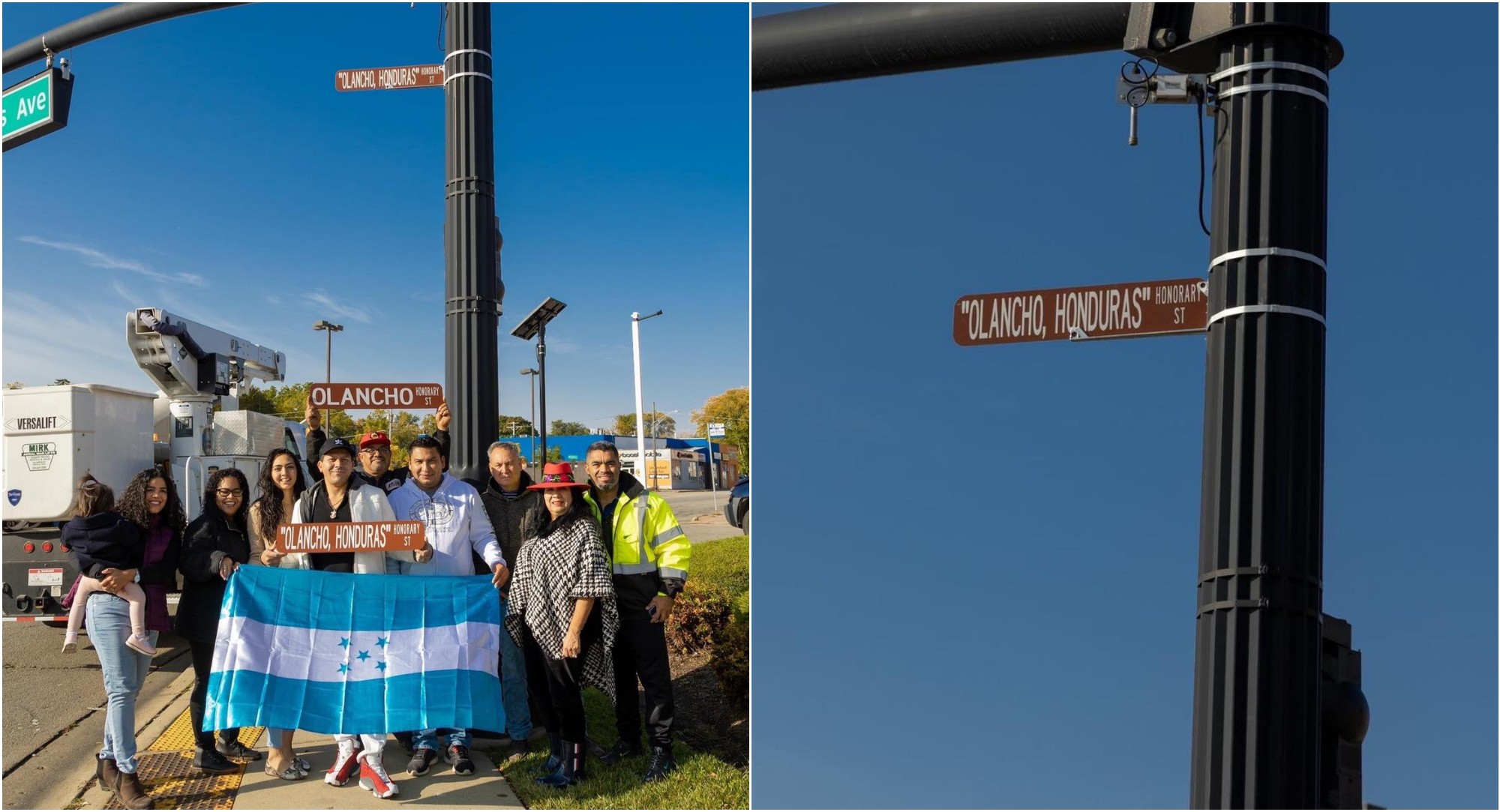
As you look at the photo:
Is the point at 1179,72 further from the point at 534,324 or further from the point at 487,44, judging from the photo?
the point at 534,324

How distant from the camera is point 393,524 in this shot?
798cm

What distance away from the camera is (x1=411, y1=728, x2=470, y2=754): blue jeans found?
821cm

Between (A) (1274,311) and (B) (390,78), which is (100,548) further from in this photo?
(A) (1274,311)

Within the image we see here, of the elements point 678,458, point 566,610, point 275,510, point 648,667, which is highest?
point 275,510

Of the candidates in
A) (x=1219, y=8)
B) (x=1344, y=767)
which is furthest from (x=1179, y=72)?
(x=1344, y=767)

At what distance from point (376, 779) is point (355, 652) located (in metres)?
0.84

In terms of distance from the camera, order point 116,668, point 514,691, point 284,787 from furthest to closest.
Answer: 1. point 514,691
2. point 284,787
3. point 116,668

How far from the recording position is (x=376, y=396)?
30.9 ft

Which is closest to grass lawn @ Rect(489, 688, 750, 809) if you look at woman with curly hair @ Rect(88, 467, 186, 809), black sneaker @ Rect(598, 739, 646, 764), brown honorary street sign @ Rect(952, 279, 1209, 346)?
black sneaker @ Rect(598, 739, 646, 764)

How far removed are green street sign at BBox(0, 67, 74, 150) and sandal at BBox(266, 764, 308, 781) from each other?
→ 5899 millimetres

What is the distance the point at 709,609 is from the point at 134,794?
537 cm

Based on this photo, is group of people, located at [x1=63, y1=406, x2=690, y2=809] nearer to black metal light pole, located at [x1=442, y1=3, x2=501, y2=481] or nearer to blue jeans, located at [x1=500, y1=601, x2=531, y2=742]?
blue jeans, located at [x1=500, y1=601, x2=531, y2=742]

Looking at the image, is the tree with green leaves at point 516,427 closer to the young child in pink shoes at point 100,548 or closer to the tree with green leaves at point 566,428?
the tree with green leaves at point 566,428

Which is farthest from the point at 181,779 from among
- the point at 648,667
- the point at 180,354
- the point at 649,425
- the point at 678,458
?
the point at 649,425
